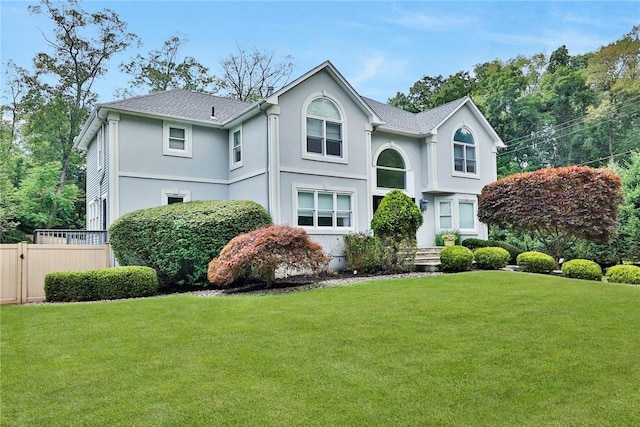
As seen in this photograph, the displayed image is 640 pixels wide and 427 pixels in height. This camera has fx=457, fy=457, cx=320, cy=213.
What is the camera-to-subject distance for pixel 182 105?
18.2m

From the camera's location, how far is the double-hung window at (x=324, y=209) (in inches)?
630

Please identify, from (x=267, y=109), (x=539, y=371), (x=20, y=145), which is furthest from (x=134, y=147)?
(x=20, y=145)

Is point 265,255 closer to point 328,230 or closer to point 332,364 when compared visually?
point 328,230

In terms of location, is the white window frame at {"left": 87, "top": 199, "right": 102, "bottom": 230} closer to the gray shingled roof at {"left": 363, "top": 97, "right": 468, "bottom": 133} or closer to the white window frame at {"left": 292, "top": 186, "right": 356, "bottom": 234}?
the white window frame at {"left": 292, "top": 186, "right": 356, "bottom": 234}

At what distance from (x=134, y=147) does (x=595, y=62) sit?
1449 inches

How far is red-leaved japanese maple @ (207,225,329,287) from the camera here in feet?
37.3

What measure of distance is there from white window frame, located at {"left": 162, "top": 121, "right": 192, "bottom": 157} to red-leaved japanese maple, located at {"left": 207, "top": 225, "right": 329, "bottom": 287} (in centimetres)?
616

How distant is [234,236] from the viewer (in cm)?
1315

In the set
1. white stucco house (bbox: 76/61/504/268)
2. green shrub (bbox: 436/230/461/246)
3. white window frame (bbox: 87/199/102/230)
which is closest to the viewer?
white stucco house (bbox: 76/61/504/268)

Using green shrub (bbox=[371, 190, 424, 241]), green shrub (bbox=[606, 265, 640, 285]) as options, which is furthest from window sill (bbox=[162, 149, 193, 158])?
green shrub (bbox=[606, 265, 640, 285])

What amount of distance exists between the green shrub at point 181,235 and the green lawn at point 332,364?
12.7ft

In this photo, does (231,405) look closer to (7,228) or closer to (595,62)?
(7,228)

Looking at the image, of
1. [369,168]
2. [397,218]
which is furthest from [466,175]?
[397,218]

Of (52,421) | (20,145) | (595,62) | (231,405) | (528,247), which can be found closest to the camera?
(52,421)
